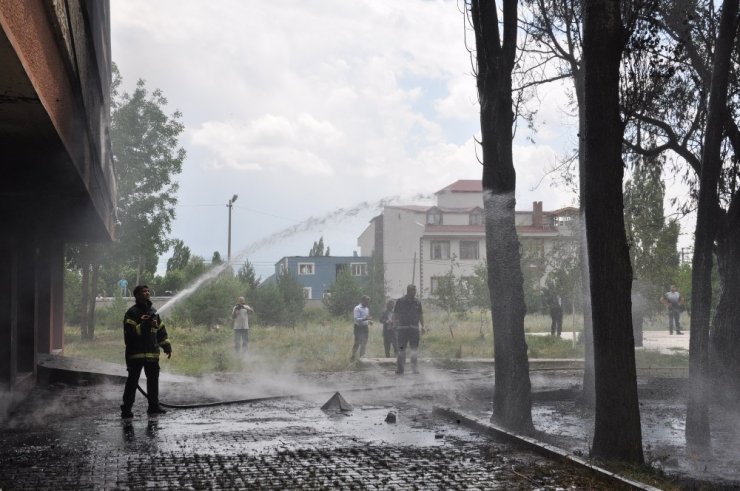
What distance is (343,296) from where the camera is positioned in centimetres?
4025

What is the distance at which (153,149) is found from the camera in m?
29.0

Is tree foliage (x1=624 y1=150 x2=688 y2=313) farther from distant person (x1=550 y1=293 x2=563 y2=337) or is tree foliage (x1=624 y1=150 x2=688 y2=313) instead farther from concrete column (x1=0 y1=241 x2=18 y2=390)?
concrete column (x1=0 y1=241 x2=18 y2=390)

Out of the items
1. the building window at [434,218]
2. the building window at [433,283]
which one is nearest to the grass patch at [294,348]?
the building window at [433,283]

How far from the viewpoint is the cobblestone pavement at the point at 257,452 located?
673 centimetres

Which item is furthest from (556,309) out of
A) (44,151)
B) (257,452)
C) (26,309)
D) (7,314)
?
(44,151)

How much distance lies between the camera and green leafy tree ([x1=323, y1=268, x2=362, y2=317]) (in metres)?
40.1

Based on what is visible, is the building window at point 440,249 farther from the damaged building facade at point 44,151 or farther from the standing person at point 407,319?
the damaged building facade at point 44,151

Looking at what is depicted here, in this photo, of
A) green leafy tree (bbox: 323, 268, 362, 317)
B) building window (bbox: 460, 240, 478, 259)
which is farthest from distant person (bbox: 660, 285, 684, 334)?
building window (bbox: 460, 240, 478, 259)

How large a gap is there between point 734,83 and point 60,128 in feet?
31.5

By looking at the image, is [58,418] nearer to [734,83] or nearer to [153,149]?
[734,83]

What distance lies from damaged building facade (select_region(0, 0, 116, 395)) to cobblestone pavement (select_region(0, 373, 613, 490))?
233cm

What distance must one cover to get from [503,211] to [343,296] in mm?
30442

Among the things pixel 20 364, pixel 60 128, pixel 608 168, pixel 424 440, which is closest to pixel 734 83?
pixel 608 168

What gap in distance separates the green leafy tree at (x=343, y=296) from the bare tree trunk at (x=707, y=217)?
30.6 metres
